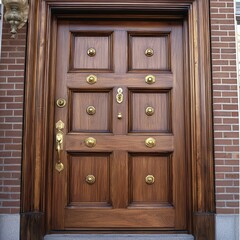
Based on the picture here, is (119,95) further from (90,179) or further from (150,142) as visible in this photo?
(90,179)

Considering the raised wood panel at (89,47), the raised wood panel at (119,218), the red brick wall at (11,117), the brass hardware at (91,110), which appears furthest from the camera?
the raised wood panel at (89,47)

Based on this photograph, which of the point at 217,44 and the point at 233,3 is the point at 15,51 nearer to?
the point at 217,44

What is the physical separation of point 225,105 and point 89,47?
145 cm

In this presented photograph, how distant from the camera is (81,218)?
3629 millimetres

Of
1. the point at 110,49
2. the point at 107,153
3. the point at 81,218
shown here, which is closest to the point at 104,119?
the point at 107,153

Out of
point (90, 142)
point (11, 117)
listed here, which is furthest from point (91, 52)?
point (11, 117)

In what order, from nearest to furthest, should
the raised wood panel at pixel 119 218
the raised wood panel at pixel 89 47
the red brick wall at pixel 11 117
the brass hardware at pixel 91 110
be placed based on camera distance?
the red brick wall at pixel 11 117 < the raised wood panel at pixel 119 218 < the brass hardware at pixel 91 110 < the raised wood panel at pixel 89 47

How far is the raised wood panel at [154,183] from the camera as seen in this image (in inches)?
145

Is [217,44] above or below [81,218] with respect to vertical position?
above

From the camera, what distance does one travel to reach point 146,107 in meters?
3.78

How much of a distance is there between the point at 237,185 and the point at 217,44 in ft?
4.32

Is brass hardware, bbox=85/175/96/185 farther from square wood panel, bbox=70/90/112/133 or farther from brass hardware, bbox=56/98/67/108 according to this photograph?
brass hardware, bbox=56/98/67/108

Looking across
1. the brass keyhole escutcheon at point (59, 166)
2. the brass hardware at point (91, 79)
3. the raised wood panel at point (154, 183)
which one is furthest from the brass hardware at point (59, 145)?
the raised wood panel at point (154, 183)

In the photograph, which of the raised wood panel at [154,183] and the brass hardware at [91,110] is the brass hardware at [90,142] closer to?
the brass hardware at [91,110]
